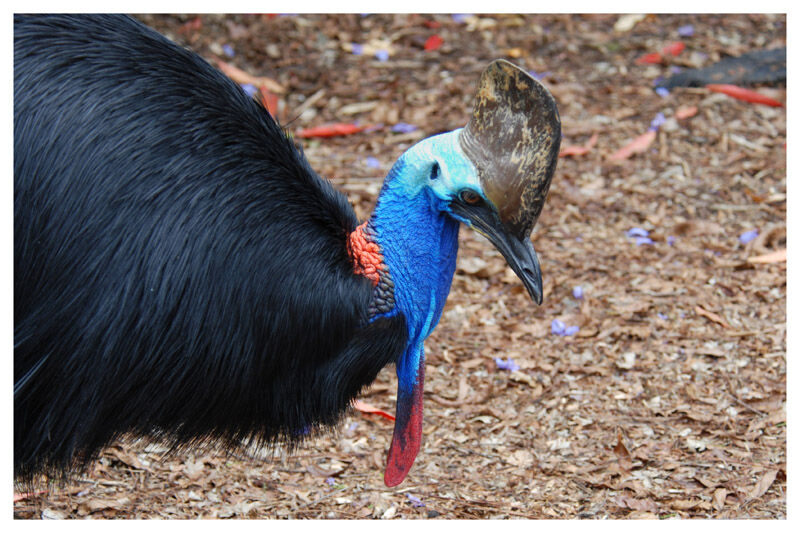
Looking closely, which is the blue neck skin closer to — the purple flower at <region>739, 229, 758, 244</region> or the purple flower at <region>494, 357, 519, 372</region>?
the purple flower at <region>494, 357, 519, 372</region>

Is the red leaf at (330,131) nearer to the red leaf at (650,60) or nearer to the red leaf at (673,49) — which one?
the red leaf at (650,60)

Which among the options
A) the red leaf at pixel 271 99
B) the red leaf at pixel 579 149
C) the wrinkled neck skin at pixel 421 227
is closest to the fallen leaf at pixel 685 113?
the red leaf at pixel 579 149

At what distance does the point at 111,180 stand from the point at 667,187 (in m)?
3.23

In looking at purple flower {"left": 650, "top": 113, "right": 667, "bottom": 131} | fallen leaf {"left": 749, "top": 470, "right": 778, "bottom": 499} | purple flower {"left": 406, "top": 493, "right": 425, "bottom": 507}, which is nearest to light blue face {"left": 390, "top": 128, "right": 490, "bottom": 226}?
purple flower {"left": 406, "top": 493, "right": 425, "bottom": 507}

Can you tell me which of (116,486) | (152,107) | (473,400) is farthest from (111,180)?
(473,400)

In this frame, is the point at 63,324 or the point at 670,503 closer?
the point at 63,324

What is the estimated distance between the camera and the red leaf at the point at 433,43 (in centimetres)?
588

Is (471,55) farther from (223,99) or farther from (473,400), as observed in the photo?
(223,99)

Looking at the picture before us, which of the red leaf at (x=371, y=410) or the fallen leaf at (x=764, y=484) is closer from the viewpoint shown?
the fallen leaf at (x=764, y=484)

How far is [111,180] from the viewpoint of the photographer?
214 centimetres

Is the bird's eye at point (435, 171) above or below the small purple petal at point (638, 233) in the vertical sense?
above

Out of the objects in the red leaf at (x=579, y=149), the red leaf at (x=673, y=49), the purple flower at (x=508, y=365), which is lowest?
the purple flower at (x=508, y=365)

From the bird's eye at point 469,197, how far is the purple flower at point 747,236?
250 cm

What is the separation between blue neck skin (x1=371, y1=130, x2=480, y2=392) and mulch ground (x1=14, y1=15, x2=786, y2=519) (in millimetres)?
587
